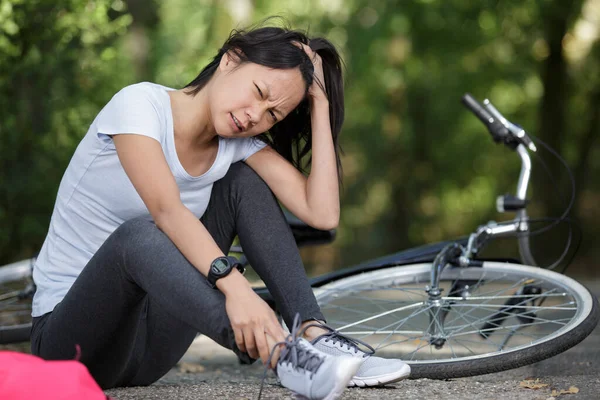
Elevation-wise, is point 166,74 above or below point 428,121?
above

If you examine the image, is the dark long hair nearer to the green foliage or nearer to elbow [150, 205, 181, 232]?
elbow [150, 205, 181, 232]

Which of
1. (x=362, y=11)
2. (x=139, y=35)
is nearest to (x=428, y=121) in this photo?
(x=362, y=11)

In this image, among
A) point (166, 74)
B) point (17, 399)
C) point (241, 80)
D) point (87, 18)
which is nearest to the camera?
point (17, 399)

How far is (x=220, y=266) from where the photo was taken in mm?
1965

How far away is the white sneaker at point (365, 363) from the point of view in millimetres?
2238

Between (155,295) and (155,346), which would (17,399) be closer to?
(155,295)

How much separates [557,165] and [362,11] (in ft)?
9.19

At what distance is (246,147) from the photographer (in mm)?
2561

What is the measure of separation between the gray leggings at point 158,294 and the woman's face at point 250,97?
0.23m

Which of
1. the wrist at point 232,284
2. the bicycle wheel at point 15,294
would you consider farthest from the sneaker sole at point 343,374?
the bicycle wheel at point 15,294

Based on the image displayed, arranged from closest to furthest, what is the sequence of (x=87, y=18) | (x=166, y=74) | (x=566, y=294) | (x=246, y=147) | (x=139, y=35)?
1. (x=246, y=147)
2. (x=566, y=294)
3. (x=87, y=18)
4. (x=166, y=74)
5. (x=139, y=35)

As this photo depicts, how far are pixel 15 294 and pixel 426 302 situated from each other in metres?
1.78

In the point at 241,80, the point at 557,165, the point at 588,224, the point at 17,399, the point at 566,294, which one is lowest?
the point at 588,224

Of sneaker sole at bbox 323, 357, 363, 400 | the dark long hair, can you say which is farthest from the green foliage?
sneaker sole at bbox 323, 357, 363, 400
